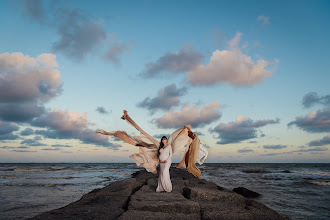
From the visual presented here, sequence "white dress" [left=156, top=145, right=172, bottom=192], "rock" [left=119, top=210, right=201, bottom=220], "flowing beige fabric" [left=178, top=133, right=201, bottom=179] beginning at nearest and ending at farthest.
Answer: "rock" [left=119, top=210, right=201, bottom=220] → "white dress" [left=156, top=145, right=172, bottom=192] → "flowing beige fabric" [left=178, top=133, right=201, bottom=179]

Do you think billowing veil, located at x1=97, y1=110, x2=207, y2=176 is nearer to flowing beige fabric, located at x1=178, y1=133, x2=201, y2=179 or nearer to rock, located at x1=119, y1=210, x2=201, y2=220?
flowing beige fabric, located at x1=178, y1=133, x2=201, y2=179

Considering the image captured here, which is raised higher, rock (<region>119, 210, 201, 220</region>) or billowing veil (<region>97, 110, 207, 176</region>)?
billowing veil (<region>97, 110, 207, 176</region>)

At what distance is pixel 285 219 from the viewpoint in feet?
18.0

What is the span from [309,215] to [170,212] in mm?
6565

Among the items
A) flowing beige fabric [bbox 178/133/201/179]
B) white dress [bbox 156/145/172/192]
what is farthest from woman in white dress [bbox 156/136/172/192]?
flowing beige fabric [bbox 178/133/201/179]

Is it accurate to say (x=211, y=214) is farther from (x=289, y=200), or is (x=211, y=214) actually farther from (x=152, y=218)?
(x=289, y=200)

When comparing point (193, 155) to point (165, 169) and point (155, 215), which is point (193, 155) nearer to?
point (165, 169)

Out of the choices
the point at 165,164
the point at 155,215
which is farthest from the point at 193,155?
the point at 155,215

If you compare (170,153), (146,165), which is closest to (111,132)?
(146,165)

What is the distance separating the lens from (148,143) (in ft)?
28.1

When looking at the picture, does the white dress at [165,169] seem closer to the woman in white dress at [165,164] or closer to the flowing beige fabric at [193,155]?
the woman in white dress at [165,164]

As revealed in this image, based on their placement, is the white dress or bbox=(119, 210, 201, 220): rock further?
the white dress

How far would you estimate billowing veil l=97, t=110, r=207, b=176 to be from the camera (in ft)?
26.8

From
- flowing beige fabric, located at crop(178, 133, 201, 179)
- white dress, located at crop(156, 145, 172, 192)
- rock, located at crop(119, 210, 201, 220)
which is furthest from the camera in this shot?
flowing beige fabric, located at crop(178, 133, 201, 179)
